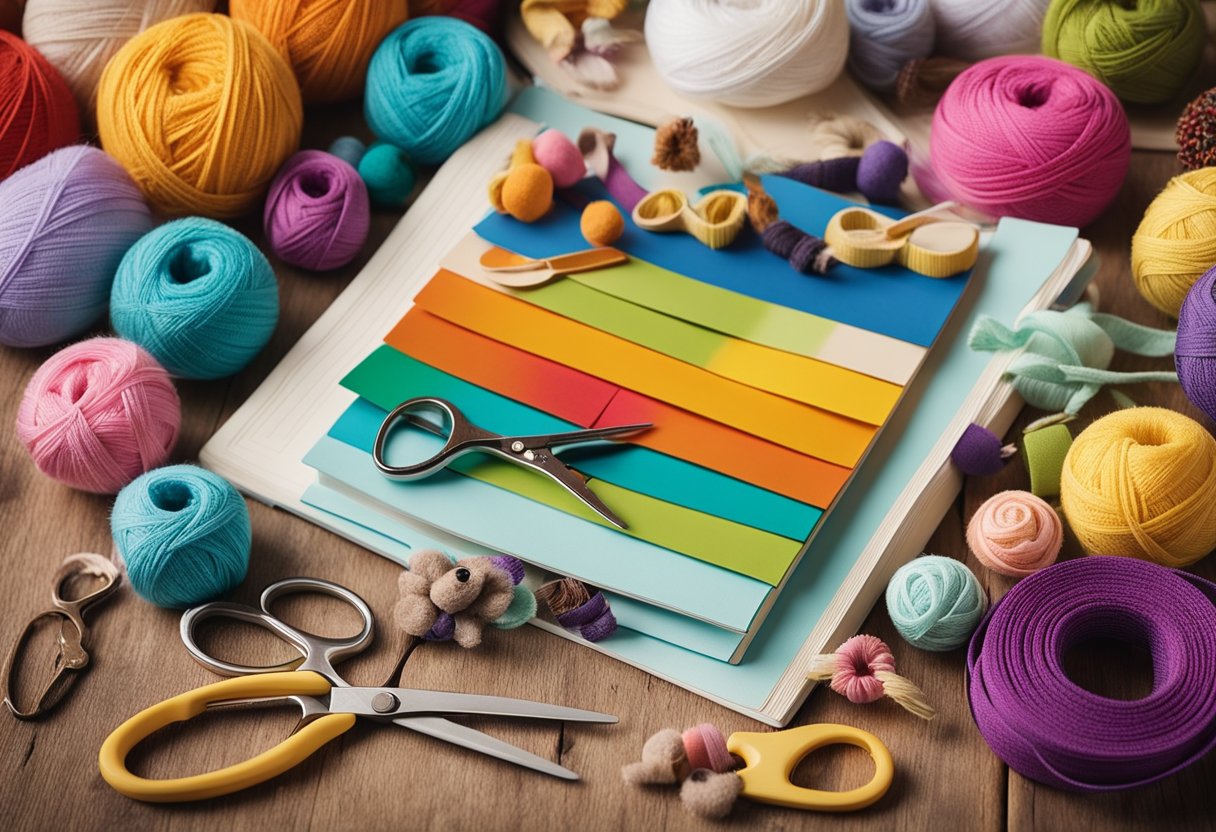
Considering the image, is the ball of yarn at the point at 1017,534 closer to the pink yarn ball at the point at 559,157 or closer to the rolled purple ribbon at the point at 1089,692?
the rolled purple ribbon at the point at 1089,692

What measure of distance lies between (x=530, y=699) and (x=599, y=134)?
0.61 meters

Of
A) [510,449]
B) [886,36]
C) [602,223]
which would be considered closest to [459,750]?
[510,449]

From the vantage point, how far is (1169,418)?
3.08 ft

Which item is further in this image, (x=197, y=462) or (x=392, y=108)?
(x=392, y=108)

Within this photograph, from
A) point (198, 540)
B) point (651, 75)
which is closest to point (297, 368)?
point (198, 540)

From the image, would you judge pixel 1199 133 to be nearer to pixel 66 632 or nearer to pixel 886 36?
pixel 886 36

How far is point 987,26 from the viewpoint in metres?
1.30

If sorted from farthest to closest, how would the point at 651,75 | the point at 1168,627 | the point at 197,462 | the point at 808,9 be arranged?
1. the point at 651,75
2. the point at 808,9
3. the point at 197,462
4. the point at 1168,627

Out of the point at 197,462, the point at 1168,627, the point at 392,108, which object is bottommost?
the point at 197,462

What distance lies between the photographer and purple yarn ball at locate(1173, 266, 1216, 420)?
955 mm

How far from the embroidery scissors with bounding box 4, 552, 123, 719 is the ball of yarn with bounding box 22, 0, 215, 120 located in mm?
522

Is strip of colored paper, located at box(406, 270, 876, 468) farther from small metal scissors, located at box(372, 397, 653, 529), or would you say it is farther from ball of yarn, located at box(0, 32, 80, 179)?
ball of yarn, located at box(0, 32, 80, 179)

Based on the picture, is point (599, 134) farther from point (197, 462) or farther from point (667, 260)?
point (197, 462)

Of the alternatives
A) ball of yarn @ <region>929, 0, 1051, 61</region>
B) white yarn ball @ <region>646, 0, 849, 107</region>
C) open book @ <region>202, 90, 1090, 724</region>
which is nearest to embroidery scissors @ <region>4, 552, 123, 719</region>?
open book @ <region>202, 90, 1090, 724</region>
